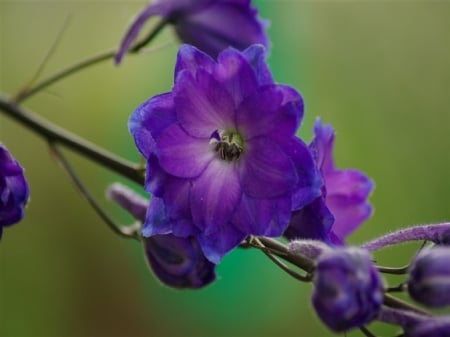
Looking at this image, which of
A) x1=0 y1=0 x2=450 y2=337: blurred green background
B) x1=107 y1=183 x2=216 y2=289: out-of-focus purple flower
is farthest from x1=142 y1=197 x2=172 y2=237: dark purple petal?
x1=0 y1=0 x2=450 y2=337: blurred green background

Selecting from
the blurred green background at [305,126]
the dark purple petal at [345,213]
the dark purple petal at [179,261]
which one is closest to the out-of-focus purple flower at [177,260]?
the dark purple petal at [179,261]

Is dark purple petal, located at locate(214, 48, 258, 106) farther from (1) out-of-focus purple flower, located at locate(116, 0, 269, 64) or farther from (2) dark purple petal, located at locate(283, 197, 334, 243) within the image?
(1) out-of-focus purple flower, located at locate(116, 0, 269, 64)

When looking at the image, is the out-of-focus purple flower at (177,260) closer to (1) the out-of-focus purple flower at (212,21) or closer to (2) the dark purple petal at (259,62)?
(2) the dark purple petal at (259,62)

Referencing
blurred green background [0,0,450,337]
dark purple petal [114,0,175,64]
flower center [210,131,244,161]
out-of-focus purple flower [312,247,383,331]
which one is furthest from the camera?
blurred green background [0,0,450,337]

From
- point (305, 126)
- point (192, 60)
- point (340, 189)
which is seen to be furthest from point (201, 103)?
point (305, 126)

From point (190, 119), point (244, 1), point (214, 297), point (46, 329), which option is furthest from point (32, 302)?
point (190, 119)

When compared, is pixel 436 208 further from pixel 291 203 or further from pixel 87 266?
pixel 291 203

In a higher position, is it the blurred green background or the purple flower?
the purple flower
